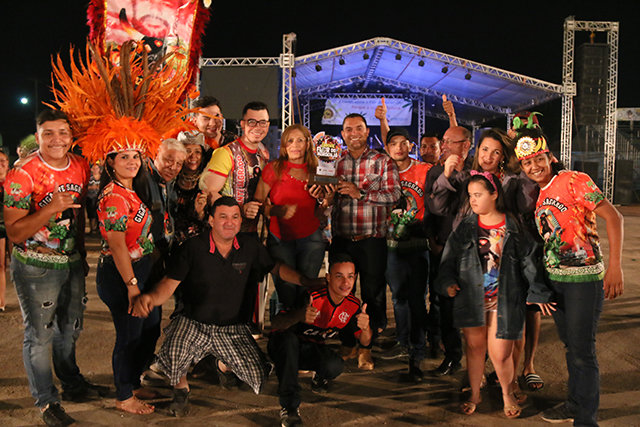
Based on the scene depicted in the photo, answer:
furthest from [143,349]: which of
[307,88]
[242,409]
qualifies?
[307,88]

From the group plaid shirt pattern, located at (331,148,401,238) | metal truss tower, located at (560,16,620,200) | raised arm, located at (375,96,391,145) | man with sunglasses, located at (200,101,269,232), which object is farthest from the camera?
metal truss tower, located at (560,16,620,200)

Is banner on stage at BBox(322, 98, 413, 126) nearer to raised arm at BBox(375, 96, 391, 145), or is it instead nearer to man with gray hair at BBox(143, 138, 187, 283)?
raised arm at BBox(375, 96, 391, 145)

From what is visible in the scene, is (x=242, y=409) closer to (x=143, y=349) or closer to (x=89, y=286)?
(x=143, y=349)

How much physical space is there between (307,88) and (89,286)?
16243 millimetres

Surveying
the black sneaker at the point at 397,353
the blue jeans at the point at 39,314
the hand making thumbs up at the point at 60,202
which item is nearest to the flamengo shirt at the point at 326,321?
the black sneaker at the point at 397,353

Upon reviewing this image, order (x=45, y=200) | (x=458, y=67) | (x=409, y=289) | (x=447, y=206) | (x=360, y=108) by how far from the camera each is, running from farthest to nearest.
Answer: (x=360, y=108), (x=458, y=67), (x=409, y=289), (x=447, y=206), (x=45, y=200)

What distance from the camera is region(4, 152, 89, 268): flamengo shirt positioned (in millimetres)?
3035

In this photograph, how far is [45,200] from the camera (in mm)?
3117

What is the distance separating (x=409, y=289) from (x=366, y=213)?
800 millimetres

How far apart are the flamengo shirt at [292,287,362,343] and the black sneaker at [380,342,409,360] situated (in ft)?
3.22

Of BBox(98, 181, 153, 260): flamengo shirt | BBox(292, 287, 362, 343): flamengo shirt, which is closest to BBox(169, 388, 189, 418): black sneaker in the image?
BBox(292, 287, 362, 343): flamengo shirt

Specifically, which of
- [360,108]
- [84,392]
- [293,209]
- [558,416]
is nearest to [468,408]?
[558,416]

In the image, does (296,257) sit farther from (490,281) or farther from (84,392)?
(84,392)

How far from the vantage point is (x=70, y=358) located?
11.6 ft
